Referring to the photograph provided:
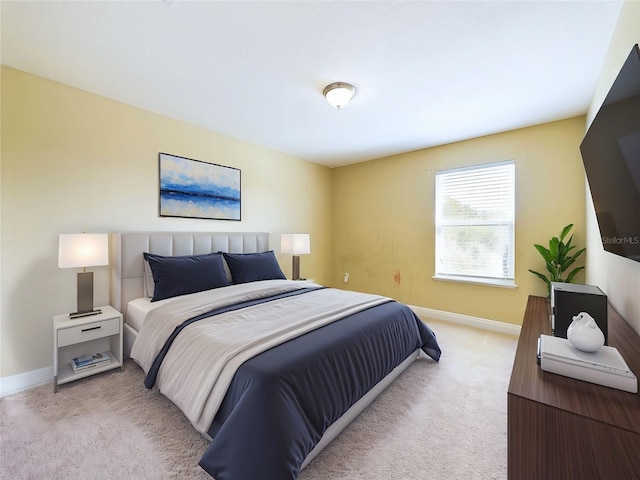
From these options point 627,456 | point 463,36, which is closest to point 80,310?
point 627,456

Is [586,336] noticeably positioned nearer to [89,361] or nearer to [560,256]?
[560,256]

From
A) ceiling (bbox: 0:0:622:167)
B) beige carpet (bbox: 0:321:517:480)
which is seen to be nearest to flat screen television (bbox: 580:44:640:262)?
ceiling (bbox: 0:0:622:167)

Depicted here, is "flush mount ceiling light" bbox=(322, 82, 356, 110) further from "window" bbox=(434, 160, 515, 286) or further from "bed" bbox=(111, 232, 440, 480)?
"window" bbox=(434, 160, 515, 286)

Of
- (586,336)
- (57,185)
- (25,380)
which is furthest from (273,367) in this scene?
(57,185)

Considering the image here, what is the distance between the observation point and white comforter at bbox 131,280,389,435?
1.50 meters

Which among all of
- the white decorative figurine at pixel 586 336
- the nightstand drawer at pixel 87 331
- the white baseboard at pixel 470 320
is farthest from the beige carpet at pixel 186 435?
the white baseboard at pixel 470 320

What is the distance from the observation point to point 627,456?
812 millimetres

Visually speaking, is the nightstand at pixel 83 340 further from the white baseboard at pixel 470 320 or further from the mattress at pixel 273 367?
the white baseboard at pixel 470 320

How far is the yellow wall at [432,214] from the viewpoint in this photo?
10.1 ft

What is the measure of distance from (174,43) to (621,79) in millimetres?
2416

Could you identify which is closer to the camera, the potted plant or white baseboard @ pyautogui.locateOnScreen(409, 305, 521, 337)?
the potted plant

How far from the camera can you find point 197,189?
330 cm

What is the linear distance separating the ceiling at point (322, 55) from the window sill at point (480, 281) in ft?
6.26

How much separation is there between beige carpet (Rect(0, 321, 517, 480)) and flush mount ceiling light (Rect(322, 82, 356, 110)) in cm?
247
